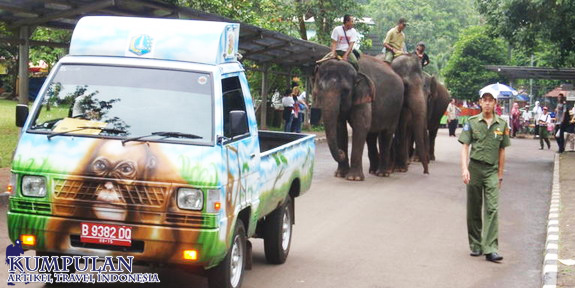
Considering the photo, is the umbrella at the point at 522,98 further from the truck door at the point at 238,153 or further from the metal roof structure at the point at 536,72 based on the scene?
the truck door at the point at 238,153

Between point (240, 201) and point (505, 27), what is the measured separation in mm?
19903

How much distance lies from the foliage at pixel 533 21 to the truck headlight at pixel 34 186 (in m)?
18.5

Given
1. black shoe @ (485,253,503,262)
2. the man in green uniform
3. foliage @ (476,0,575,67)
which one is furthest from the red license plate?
foliage @ (476,0,575,67)

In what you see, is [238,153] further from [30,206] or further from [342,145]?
[342,145]

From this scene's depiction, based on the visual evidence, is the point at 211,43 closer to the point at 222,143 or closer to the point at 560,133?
the point at 222,143

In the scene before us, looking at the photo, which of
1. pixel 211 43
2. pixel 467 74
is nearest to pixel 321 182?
pixel 211 43

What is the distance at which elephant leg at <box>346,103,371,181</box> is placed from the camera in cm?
1780

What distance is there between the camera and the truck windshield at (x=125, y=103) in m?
7.24

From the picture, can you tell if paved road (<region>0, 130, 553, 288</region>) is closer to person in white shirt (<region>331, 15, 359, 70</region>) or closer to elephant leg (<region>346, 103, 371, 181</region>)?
elephant leg (<region>346, 103, 371, 181</region>)

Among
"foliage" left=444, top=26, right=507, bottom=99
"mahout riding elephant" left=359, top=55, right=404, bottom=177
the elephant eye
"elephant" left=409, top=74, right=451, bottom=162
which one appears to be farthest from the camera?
"foliage" left=444, top=26, right=507, bottom=99

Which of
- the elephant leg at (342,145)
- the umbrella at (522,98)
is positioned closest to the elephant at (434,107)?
the elephant leg at (342,145)

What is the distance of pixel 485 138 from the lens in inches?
397

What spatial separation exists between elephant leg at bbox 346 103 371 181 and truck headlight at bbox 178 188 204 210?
1125 centimetres

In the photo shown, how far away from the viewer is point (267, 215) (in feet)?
30.0
